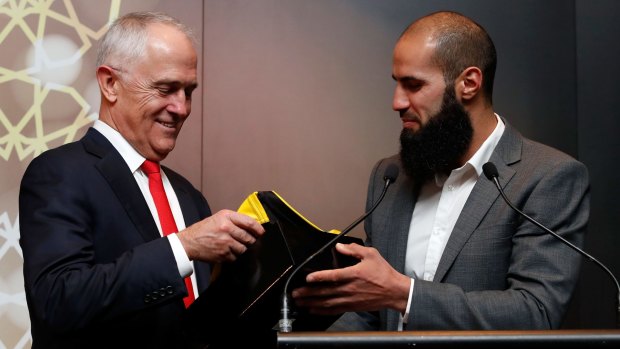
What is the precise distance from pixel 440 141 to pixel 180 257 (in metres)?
0.94

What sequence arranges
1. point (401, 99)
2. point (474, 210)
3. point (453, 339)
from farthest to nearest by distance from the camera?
point (401, 99)
point (474, 210)
point (453, 339)

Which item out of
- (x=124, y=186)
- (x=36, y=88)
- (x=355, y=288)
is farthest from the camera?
(x=36, y=88)

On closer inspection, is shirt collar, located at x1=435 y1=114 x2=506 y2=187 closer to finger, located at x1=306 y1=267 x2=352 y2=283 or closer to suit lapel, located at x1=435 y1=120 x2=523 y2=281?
suit lapel, located at x1=435 y1=120 x2=523 y2=281

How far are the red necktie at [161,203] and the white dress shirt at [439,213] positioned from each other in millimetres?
666

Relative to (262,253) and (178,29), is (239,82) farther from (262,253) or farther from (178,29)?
(262,253)

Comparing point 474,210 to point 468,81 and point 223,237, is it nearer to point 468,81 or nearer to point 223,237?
point 468,81

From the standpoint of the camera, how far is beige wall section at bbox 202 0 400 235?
3.69m

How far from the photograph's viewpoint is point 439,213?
282 centimetres

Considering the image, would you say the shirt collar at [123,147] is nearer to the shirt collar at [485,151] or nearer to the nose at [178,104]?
the nose at [178,104]

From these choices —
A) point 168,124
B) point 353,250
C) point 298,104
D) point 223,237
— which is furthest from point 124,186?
point 298,104

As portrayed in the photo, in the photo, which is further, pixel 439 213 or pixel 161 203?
pixel 439 213

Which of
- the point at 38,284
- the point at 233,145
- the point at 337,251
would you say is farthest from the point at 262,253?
the point at 233,145

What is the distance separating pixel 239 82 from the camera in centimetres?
369

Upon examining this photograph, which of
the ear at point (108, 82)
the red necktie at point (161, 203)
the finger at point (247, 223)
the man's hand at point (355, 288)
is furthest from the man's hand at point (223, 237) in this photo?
the ear at point (108, 82)
